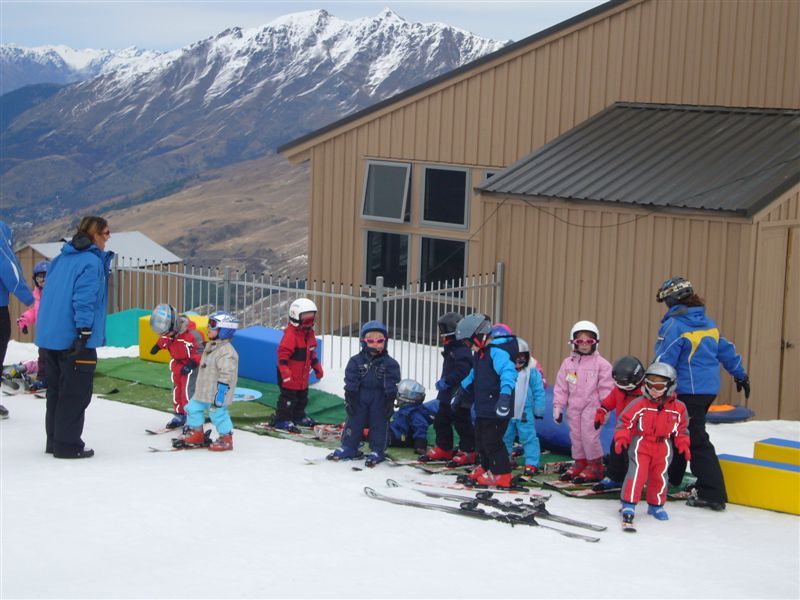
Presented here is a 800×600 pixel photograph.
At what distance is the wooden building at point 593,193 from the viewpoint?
42.3 feet

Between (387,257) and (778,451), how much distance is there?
921 centimetres

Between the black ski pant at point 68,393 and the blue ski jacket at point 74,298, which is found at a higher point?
the blue ski jacket at point 74,298

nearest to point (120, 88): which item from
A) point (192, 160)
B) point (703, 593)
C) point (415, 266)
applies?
point (192, 160)

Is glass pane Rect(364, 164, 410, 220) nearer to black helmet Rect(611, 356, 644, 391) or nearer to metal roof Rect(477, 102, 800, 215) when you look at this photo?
metal roof Rect(477, 102, 800, 215)

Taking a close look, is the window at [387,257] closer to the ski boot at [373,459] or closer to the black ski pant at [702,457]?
the ski boot at [373,459]

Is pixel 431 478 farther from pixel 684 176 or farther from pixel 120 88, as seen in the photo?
pixel 120 88

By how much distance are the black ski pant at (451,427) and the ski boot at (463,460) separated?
69mm

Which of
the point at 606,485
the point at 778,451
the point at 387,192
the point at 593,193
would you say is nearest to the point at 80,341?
the point at 606,485

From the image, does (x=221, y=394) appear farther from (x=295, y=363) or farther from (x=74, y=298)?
(x=74, y=298)

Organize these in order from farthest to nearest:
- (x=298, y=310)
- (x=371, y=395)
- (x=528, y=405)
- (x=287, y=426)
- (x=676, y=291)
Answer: (x=287, y=426)
(x=298, y=310)
(x=371, y=395)
(x=528, y=405)
(x=676, y=291)

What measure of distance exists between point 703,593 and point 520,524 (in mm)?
1704

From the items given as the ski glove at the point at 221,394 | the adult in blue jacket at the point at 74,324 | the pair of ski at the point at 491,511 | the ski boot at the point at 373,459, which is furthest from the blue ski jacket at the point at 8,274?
the pair of ski at the point at 491,511

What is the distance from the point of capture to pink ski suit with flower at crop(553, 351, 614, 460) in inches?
402

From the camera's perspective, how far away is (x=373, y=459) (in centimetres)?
1065
